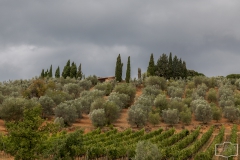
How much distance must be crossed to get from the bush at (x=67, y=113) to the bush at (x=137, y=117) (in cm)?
1055

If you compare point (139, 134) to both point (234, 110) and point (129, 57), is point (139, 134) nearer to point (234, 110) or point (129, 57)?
point (234, 110)

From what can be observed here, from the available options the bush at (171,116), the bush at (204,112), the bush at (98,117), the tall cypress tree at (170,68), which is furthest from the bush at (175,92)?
the bush at (98,117)

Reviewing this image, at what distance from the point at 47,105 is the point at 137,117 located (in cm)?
1840

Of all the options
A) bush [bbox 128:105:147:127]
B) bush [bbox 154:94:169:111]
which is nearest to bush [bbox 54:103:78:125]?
bush [bbox 128:105:147:127]

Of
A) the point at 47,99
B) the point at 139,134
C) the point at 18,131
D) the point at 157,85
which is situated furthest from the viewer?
the point at 157,85

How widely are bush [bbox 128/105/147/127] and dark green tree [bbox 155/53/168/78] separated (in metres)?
50.1

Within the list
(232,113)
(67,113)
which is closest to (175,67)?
(232,113)

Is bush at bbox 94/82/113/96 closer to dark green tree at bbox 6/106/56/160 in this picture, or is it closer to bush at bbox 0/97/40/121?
bush at bbox 0/97/40/121

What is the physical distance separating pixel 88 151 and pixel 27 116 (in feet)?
32.7

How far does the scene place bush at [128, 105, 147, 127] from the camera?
57250mm

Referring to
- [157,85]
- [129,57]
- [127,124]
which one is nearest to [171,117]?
[127,124]

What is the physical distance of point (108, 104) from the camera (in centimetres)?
5984

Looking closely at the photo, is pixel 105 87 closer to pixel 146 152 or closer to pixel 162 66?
pixel 162 66

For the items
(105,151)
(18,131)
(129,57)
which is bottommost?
(105,151)
